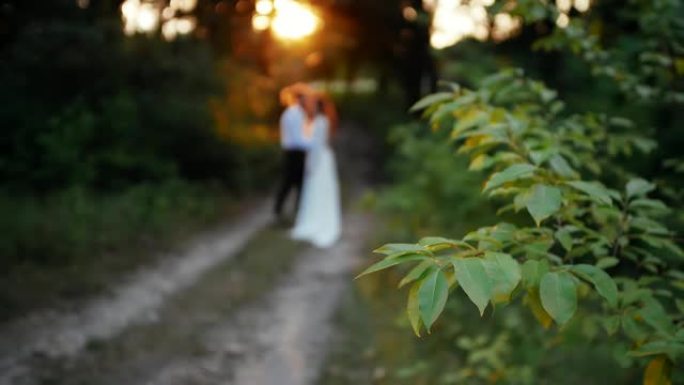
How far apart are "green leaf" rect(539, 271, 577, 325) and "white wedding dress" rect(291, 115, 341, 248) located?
7.97 meters

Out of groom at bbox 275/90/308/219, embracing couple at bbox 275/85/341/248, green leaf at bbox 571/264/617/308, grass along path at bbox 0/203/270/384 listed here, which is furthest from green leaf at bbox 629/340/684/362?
groom at bbox 275/90/308/219

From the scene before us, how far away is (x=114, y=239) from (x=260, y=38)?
32.6 ft

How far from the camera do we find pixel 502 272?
156 cm

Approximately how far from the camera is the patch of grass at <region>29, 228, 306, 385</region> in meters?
4.59

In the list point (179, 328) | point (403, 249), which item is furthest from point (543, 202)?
point (179, 328)

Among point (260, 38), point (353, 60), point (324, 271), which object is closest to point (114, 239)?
point (324, 271)

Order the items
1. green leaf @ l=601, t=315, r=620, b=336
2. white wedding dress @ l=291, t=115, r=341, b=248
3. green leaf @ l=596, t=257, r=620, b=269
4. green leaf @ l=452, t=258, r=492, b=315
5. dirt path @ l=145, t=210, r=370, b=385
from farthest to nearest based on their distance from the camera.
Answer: white wedding dress @ l=291, t=115, r=341, b=248
dirt path @ l=145, t=210, r=370, b=385
green leaf @ l=596, t=257, r=620, b=269
green leaf @ l=601, t=315, r=620, b=336
green leaf @ l=452, t=258, r=492, b=315

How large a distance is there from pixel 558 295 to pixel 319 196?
8.81 m

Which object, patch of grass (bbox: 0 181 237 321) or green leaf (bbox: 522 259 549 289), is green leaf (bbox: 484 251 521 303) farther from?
patch of grass (bbox: 0 181 237 321)

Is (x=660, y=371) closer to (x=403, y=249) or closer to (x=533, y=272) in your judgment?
(x=533, y=272)

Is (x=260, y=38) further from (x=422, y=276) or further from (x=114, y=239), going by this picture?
(x=422, y=276)

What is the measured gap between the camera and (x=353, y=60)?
1248 inches

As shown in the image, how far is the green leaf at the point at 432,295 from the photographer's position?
1.47 metres

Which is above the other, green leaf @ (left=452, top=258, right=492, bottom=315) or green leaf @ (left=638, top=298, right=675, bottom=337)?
green leaf @ (left=452, top=258, right=492, bottom=315)
